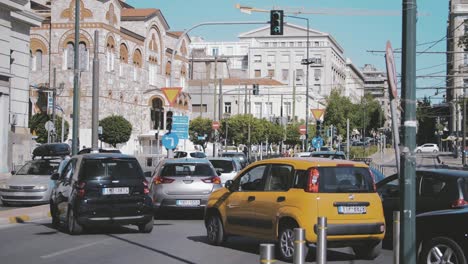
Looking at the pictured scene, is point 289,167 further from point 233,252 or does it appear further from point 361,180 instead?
point 233,252

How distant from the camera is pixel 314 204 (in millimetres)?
10633

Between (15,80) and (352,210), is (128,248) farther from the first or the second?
(15,80)

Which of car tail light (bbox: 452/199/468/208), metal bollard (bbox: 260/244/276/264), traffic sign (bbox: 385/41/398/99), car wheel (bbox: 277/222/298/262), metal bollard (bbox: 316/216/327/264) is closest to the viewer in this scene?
metal bollard (bbox: 260/244/276/264)

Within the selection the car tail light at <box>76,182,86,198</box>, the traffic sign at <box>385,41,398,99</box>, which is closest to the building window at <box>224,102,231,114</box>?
the car tail light at <box>76,182,86,198</box>

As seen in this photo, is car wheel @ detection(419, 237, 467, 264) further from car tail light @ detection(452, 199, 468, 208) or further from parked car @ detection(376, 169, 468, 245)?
car tail light @ detection(452, 199, 468, 208)

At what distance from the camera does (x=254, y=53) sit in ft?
437

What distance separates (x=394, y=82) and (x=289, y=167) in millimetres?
4833

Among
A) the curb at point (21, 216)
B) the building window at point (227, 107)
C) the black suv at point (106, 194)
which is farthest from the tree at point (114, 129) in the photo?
the black suv at point (106, 194)

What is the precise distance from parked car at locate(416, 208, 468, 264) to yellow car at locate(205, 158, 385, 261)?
141 centimetres

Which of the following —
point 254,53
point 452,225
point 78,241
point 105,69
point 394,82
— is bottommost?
point 78,241

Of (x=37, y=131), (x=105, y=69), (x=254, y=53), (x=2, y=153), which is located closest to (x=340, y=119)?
(x=105, y=69)

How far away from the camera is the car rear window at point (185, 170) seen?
1819 centimetres

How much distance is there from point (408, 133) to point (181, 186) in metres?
11.8

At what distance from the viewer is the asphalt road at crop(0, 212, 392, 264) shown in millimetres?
11266
